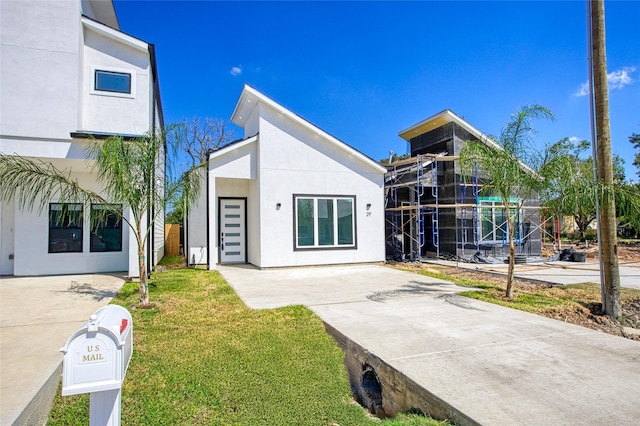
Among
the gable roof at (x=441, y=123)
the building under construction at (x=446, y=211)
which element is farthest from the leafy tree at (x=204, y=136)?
the building under construction at (x=446, y=211)

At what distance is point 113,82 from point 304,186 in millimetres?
6751

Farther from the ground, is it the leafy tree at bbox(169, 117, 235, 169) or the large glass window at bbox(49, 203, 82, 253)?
the leafy tree at bbox(169, 117, 235, 169)

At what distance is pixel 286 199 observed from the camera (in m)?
12.0

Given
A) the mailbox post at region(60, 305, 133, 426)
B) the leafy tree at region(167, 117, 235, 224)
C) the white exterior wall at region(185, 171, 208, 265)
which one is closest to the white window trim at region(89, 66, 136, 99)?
the white exterior wall at region(185, 171, 208, 265)

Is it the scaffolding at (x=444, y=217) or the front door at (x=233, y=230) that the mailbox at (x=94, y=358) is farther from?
the scaffolding at (x=444, y=217)

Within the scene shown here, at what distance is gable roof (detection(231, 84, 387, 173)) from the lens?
12020 mm

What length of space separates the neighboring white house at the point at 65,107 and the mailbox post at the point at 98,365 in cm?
814

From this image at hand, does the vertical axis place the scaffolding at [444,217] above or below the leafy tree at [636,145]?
below

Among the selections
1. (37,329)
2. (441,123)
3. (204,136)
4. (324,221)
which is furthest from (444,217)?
(204,136)

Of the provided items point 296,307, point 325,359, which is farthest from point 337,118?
point 325,359

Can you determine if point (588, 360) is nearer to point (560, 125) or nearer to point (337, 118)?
point (560, 125)

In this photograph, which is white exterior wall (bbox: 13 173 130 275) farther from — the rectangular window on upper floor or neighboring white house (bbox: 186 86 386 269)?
neighboring white house (bbox: 186 86 386 269)

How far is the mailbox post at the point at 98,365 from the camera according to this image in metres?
1.83

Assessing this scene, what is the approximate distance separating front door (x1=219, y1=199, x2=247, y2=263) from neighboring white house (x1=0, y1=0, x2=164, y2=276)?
343cm
